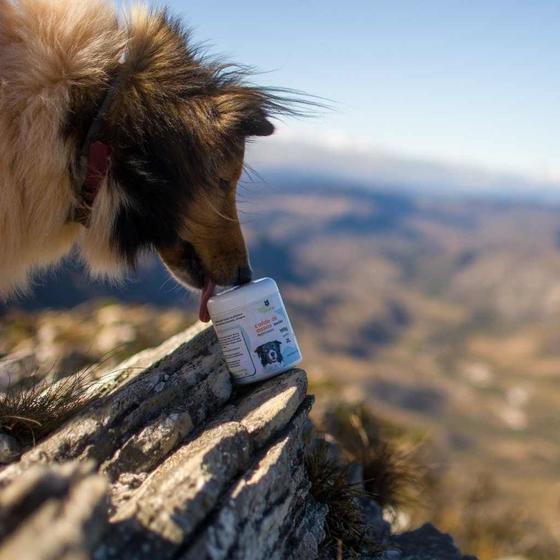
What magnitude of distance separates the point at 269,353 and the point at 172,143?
191cm

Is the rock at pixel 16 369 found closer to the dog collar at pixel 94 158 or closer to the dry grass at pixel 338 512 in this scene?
the dog collar at pixel 94 158

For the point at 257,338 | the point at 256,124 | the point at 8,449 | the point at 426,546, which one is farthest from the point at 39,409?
the point at 426,546

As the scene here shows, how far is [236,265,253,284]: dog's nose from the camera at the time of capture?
5266mm

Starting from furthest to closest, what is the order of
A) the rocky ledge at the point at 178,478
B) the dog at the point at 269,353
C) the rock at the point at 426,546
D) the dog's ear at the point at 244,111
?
the rock at the point at 426,546 < the dog at the point at 269,353 < the dog's ear at the point at 244,111 < the rocky ledge at the point at 178,478

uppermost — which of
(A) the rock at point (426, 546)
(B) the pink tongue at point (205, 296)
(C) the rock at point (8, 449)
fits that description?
(B) the pink tongue at point (205, 296)

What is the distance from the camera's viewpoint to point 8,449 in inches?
154

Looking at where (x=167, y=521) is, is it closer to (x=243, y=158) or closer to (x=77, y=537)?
(x=77, y=537)

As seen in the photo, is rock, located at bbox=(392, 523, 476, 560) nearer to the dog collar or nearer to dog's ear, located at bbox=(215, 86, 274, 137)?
dog's ear, located at bbox=(215, 86, 274, 137)

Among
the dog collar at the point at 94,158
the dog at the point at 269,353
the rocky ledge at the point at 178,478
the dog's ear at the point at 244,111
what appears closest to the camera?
the rocky ledge at the point at 178,478

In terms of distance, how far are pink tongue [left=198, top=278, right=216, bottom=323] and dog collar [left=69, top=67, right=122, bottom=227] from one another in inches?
50.8

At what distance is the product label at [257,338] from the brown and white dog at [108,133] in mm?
822

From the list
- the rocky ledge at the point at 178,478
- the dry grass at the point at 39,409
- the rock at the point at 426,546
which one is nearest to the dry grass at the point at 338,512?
the rocky ledge at the point at 178,478

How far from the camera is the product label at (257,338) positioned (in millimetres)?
4773

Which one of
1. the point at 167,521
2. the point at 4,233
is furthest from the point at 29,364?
the point at 167,521
